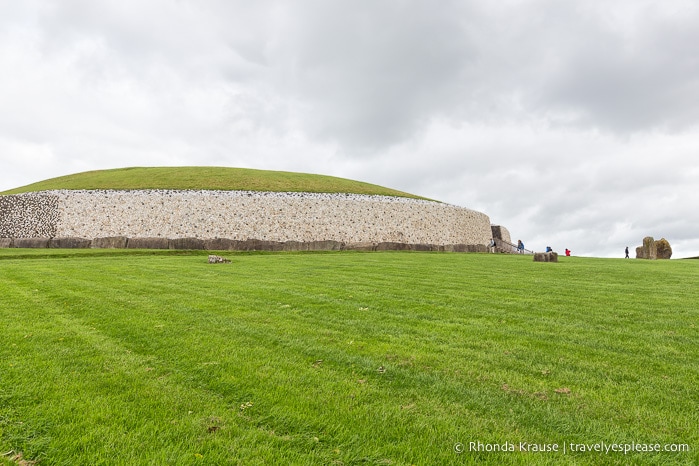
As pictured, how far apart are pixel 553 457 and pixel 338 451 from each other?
172cm

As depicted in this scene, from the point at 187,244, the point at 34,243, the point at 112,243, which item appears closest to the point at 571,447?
the point at 187,244

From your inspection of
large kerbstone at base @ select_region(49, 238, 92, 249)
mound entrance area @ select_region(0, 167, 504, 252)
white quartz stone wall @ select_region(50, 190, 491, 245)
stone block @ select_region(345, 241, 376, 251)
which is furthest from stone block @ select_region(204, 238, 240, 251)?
large kerbstone at base @ select_region(49, 238, 92, 249)

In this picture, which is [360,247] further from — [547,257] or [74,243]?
[74,243]

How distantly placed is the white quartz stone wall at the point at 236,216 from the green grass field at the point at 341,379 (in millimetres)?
28219

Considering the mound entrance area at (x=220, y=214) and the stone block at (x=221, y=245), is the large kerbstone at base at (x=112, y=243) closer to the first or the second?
the mound entrance area at (x=220, y=214)

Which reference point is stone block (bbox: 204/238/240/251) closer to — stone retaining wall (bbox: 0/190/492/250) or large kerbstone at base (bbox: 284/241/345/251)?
large kerbstone at base (bbox: 284/241/345/251)

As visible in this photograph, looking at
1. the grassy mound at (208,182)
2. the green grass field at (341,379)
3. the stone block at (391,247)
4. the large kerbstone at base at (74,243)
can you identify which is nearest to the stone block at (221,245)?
the large kerbstone at base at (74,243)

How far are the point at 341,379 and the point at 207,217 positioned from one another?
116 ft

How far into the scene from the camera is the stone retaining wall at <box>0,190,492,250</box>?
36625mm

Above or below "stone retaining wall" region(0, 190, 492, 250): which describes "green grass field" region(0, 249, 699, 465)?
below

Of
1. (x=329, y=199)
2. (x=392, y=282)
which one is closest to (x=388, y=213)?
(x=329, y=199)

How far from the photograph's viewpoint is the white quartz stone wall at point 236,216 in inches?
1443

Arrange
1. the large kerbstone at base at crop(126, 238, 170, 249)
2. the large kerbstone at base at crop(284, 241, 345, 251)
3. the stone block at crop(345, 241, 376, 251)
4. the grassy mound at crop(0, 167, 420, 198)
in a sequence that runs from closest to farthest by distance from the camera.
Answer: the large kerbstone at base at crop(126, 238, 170, 249)
the large kerbstone at base at crop(284, 241, 345, 251)
the stone block at crop(345, 241, 376, 251)
the grassy mound at crop(0, 167, 420, 198)

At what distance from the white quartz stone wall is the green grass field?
2822 centimetres
